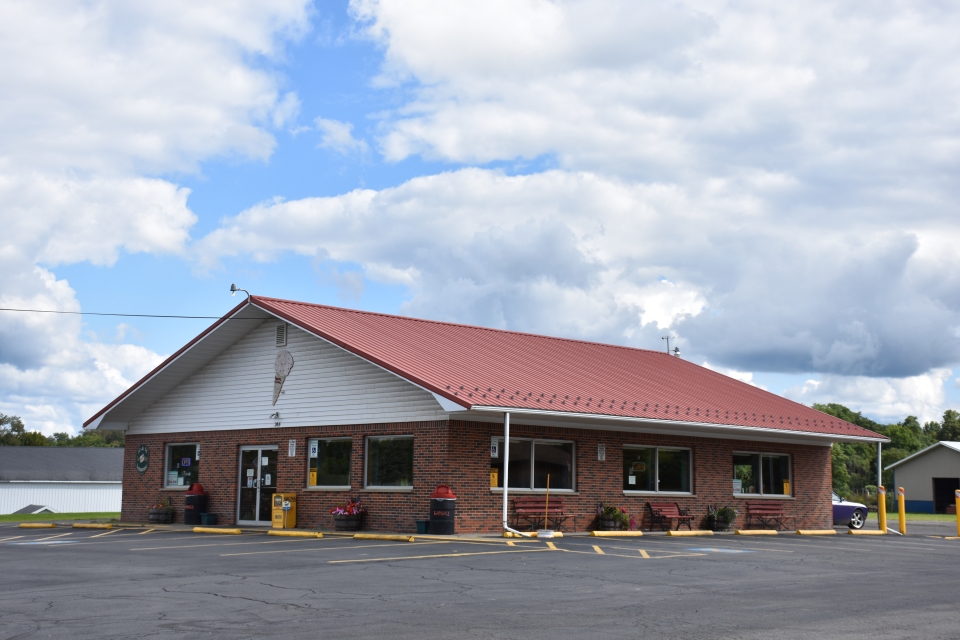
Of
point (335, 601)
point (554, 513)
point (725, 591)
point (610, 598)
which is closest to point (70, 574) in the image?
point (335, 601)

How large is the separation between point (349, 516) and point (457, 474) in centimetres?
299

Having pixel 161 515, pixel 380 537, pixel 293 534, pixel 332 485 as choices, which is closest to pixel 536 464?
pixel 380 537

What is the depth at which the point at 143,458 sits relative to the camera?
98.6 ft

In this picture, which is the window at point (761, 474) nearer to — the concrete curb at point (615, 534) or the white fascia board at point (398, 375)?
the concrete curb at point (615, 534)

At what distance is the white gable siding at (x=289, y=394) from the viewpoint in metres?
23.0

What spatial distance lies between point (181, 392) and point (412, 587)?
1903 cm

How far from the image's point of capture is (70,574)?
45.8 feet

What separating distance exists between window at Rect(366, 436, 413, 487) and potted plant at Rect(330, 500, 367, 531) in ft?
2.10

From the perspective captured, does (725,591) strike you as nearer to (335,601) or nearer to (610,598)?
(610,598)

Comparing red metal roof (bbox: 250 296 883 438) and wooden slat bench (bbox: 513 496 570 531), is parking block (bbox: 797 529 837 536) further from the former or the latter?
wooden slat bench (bbox: 513 496 570 531)

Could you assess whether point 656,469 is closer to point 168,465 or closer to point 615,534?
point 615,534

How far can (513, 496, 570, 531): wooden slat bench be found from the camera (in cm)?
2223

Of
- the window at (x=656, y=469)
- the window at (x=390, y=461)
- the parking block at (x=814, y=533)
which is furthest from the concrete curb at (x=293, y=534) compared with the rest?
the parking block at (x=814, y=533)

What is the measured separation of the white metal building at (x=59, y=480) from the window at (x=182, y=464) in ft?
147
